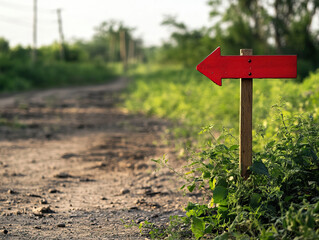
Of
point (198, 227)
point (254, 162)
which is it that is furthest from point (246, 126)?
point (198, 227)

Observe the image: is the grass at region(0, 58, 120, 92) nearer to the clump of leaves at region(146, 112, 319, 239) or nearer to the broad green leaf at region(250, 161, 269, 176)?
the clump of leaves at region(146, 112, 319, 239)

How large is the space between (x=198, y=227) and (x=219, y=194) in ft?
1.05

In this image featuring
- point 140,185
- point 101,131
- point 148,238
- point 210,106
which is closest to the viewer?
point 148,238

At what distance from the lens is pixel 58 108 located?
1316 cm

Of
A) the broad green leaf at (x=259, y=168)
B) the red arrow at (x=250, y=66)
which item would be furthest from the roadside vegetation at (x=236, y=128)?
the red arrow at (x=250, y=66)

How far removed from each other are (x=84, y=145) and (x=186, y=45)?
91.3 ft


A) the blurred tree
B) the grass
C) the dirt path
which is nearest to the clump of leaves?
the dirt path

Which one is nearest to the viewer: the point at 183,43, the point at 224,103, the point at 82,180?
the point at 82,180

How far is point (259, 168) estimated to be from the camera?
3135 millimetres

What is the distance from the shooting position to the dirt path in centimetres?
340

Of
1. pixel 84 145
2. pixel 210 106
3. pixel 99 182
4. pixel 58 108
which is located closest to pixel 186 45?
pixel 58 108

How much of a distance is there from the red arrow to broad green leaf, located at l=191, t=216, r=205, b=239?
3.74 feet

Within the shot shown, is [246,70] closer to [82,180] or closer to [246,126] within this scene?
[246,126]

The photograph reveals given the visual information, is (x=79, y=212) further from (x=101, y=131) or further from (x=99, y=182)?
(x=101, y=131)
